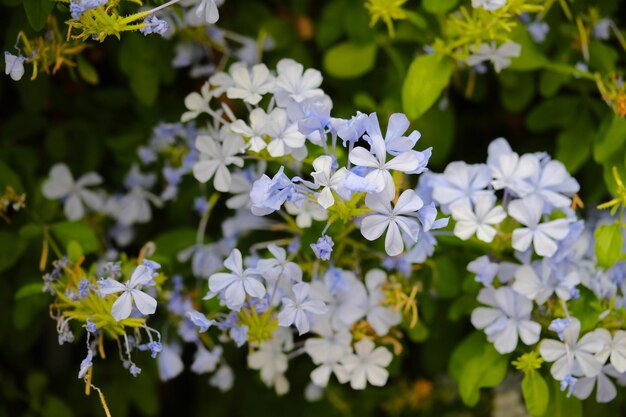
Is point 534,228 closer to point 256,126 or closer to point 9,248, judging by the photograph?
point 256,126

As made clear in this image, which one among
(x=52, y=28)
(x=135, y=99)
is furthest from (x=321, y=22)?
(x=52, y=28)

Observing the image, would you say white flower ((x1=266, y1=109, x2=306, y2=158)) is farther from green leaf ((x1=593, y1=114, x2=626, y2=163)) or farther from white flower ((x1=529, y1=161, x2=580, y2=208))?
green leaf ((x1=593, y1=114, x2=626, y2=163))

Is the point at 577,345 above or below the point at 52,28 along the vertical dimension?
below

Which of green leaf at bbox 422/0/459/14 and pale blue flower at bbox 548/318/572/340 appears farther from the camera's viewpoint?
green leaf at bbox 422/0/459/14

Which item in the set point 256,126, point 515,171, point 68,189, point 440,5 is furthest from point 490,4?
point 68,189

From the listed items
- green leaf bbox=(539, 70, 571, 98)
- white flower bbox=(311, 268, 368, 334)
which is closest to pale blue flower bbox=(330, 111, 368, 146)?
white flower bbox=(311, 268, 368, 334)

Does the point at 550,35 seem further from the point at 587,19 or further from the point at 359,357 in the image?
the point at 359,357

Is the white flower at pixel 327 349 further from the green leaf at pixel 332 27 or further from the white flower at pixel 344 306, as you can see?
the green leaf at pixel 332 27

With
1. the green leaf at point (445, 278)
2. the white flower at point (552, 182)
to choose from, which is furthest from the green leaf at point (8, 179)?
the white flower at point (552, 182)
